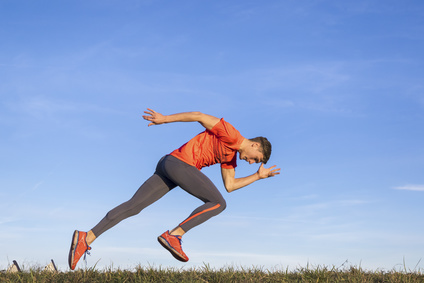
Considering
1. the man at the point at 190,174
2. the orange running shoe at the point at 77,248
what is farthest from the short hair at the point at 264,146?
the orange running shoe at the point at 77,248

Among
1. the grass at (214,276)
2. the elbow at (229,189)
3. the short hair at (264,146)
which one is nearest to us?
the grass at (214,276)

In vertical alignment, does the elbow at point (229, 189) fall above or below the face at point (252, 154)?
below

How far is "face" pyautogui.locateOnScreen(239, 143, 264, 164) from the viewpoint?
25.0 ft

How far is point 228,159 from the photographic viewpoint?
7.77m

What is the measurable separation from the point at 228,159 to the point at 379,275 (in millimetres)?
3007

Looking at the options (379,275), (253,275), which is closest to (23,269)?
(253,275)

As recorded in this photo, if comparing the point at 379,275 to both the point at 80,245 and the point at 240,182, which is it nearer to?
the point at 240,182

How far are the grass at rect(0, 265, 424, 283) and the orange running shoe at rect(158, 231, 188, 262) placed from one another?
297 mm

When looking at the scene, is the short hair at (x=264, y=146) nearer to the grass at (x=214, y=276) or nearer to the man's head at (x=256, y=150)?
the man's head at (x=256, y=150)

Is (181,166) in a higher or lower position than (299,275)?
higher

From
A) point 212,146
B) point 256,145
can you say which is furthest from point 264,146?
point 212,146

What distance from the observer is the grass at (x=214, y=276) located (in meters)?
6.88

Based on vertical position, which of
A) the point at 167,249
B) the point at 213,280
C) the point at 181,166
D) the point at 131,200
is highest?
the point at 181,166

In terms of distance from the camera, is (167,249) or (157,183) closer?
(167,249)
